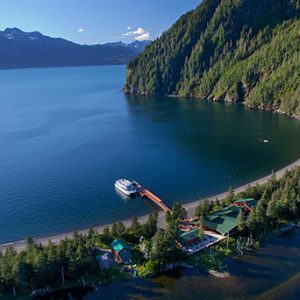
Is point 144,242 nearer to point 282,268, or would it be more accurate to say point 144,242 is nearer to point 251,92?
point 282,268

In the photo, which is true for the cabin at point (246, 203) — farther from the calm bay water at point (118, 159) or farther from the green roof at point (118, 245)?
the green roof at point (118, 245)

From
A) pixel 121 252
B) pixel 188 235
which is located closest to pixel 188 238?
pixel 188 235

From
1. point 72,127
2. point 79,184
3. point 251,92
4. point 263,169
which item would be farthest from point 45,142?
point 251,92

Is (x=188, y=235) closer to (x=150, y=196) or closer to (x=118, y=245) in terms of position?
(x=118, y=245)

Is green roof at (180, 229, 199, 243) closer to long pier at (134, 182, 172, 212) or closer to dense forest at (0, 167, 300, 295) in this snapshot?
dense forest at (0, 167, 300, 295)

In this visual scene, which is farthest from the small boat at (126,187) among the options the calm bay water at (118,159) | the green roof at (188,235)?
the green roof at (188,235)

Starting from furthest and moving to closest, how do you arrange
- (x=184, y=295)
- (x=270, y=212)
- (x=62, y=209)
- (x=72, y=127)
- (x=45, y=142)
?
(x=72, y=127) → (x=45, y=142) → (x=62, y=209) → (x=270, y=212) → (x=184, y=295)

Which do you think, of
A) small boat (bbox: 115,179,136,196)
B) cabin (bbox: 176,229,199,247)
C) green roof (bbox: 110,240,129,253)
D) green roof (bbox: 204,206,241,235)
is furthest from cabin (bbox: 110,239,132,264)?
small boat (bbox: 115,179,136,196)

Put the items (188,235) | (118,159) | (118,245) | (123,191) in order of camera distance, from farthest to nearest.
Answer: (118,159), (123,191), (188,235), (118,245)
